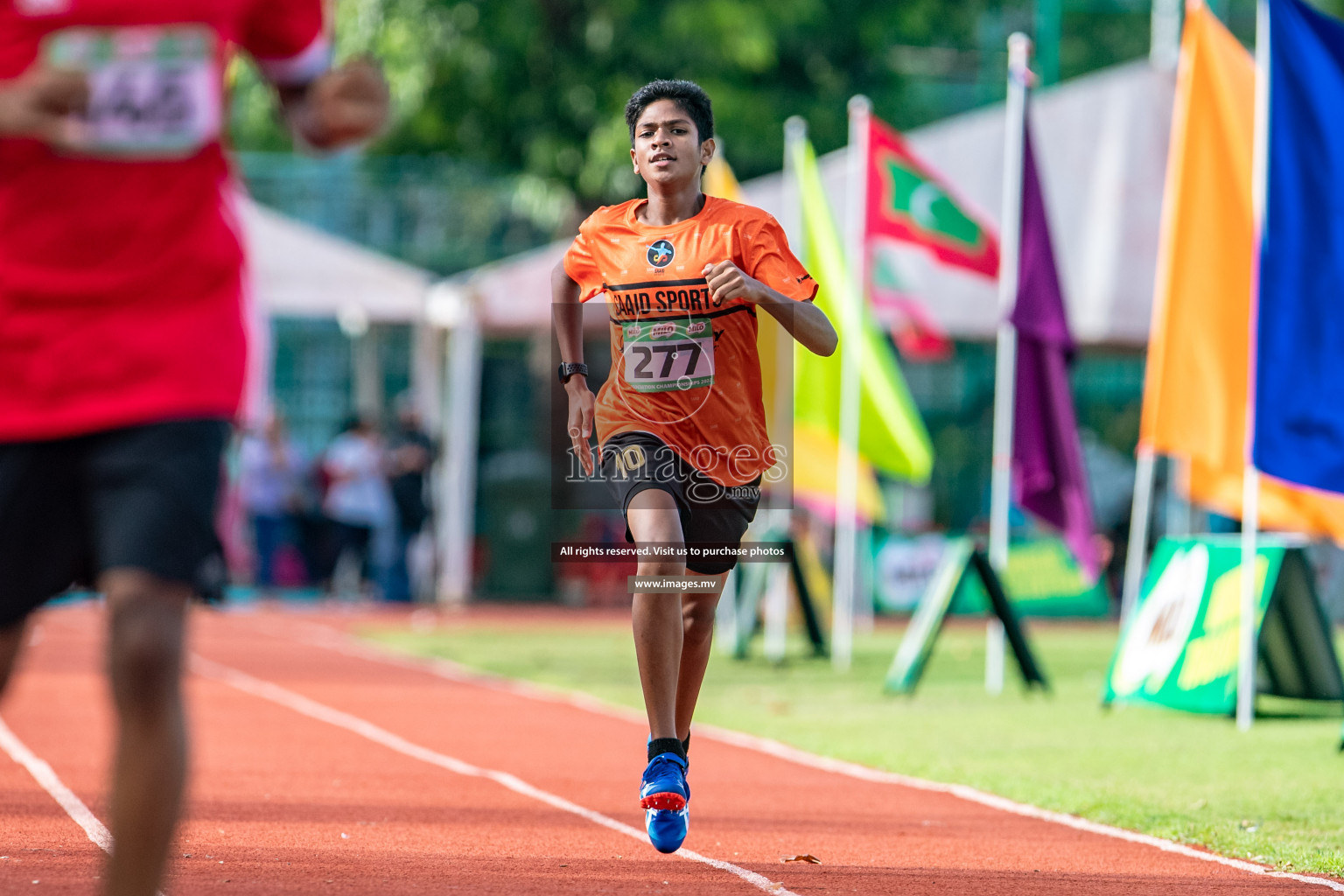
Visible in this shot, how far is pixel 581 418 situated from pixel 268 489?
15527 mm

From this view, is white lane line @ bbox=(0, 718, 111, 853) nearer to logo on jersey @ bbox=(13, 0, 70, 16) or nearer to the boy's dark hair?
logo on jersey @ bbox=(13, 0, 70, 16)

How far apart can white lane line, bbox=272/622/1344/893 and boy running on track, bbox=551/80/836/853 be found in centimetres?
168

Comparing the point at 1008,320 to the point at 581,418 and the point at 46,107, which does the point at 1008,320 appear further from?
the point at 46,107

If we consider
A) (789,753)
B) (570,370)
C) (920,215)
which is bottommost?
(789,753)

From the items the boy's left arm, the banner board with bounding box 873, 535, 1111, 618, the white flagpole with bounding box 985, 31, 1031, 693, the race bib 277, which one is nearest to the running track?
the race bib 277

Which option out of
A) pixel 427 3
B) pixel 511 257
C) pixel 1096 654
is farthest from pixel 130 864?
pixel 511 257

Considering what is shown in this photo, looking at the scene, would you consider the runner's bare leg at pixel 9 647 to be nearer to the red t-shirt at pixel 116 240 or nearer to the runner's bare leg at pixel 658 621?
the red t-shirt at pixel 116 240

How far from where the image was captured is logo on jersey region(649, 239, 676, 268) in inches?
208

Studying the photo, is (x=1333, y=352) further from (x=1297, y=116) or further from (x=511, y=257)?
(x=511, y=257)

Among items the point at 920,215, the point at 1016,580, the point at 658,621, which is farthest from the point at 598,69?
the point at 658,621

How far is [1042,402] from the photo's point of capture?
39.4ft

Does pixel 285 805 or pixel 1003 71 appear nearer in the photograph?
pixel 285 805

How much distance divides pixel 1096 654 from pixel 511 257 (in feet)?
47.9

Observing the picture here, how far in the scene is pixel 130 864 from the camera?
3.02 metres
